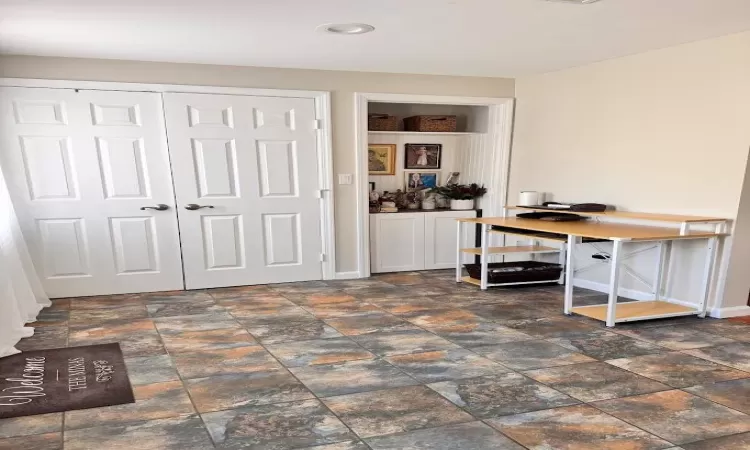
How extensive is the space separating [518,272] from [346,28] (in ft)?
8.78

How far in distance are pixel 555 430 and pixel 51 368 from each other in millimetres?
2686

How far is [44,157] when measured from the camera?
4070 millimetres

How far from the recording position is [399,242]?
5.33m

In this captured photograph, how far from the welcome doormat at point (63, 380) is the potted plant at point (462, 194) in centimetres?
368

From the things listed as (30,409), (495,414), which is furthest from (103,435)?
(495,414)

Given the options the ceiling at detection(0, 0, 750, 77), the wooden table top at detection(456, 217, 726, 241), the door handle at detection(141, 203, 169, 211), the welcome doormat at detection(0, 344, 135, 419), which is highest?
the ceiling at detection(0, 0, 750, 77)

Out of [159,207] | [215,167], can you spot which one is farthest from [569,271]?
[159,207]

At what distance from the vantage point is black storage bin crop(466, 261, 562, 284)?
14.9ft

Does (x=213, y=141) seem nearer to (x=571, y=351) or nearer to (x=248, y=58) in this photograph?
(x=248, y=58)

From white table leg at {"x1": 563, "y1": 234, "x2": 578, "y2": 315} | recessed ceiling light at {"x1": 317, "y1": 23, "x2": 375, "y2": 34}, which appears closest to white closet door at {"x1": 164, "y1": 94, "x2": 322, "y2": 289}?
recessed ceiling light at {"x1": 317, "y1": 23, "x2": 375, "y2": 34}

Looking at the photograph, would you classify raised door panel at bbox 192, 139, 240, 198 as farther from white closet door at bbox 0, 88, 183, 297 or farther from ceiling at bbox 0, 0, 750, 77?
ceiling at bbox 0, 0, 750, 77

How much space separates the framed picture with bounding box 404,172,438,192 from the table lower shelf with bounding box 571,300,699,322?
2464 mm

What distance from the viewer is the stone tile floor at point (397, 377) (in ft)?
6.65

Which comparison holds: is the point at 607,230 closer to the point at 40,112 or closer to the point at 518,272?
the point at 518,272
